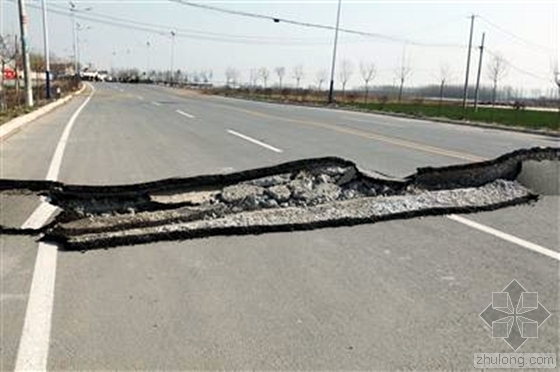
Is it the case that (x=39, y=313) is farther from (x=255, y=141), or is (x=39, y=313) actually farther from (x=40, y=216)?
(x=255, y=141)

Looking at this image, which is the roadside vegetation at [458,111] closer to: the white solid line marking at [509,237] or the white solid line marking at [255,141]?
the white solid line marking at [255,141]

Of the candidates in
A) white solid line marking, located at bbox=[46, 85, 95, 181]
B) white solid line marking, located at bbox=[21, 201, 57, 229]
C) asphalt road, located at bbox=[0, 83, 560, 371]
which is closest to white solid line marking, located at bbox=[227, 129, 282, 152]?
white solid line marking, located at bbox=[46, 85, 95, 181]

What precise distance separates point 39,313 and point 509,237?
4646mm

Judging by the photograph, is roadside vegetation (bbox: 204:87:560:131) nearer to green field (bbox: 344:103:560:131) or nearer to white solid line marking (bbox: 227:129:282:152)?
green field (bbox: 344:103:560:131)

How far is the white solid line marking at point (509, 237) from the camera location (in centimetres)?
559

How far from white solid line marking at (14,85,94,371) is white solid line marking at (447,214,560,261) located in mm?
4468

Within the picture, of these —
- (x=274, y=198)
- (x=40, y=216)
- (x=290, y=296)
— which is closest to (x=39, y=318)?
(x=290, y=296)

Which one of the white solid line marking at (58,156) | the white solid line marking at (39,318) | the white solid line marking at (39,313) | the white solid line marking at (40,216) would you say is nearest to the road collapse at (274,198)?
the white solid line marking at (40,216)

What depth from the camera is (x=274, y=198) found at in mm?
7551

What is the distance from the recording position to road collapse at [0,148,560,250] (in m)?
6.22

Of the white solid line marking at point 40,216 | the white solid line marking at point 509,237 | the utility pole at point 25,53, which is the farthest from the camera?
the utility pole at point 25,53

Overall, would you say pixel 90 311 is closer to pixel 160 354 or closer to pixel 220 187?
pixel 160 354

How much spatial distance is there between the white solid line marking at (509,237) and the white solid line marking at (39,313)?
447 centimetres

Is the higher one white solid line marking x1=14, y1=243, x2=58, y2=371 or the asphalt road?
the asphalt road
